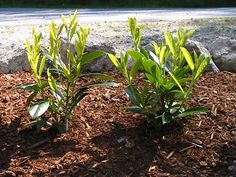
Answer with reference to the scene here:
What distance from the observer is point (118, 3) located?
1858 cm

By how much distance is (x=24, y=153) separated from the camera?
117 inches

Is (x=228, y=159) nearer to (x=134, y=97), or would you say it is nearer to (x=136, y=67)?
(x=134, y=97)

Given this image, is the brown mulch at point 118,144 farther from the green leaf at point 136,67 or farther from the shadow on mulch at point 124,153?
the green leaf at point 136,67

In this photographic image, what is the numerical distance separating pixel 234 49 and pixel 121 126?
1.60m

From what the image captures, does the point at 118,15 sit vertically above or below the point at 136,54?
below

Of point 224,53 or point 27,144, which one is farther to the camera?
point 224,53

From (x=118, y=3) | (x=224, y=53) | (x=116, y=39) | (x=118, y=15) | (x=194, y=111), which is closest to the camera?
(x=194, y=111)

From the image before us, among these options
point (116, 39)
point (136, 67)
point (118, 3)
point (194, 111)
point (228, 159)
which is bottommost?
point (118, 3)

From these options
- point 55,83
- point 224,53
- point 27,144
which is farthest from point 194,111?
point 224,53

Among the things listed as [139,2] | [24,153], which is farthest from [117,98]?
[139,2]

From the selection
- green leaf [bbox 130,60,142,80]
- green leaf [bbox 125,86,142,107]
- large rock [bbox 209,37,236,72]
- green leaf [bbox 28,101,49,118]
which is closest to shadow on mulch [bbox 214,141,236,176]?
green leaf [bbox 125,86,142,107]

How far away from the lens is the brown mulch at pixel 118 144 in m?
2.84

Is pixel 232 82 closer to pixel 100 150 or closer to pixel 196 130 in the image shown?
pixel 196 130

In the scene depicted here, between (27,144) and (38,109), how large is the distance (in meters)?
0.27
